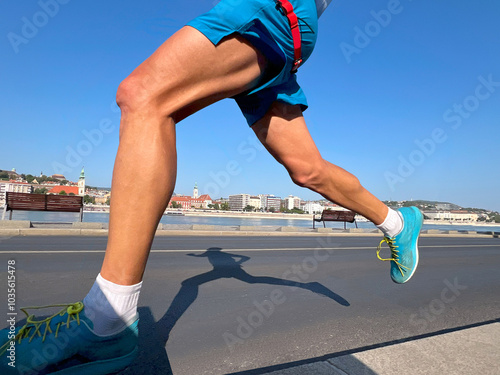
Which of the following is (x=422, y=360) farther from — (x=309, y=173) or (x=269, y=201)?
(x=269, y=201)

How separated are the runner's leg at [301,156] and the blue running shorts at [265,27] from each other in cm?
19

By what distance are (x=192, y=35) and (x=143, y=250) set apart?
27.1 inches

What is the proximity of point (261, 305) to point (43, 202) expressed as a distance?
977 cm

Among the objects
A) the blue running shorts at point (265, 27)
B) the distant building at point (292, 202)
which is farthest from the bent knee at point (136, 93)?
the distant building at point (292, 202)

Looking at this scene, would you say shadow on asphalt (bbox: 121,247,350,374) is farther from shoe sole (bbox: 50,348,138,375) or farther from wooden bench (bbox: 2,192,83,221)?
wooden bench (bbox: 2,192,83,221)

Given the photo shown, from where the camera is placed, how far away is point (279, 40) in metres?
1.25

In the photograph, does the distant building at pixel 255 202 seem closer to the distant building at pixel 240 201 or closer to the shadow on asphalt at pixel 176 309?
the distant building at pixel 240 201

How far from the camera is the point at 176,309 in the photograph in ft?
7.06

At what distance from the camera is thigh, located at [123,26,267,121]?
3.50ft

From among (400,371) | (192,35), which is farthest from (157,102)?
(400,371)

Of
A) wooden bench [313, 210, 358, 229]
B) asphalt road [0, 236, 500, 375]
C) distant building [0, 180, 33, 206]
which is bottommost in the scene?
asphalt road [0, 236, 500, 375]

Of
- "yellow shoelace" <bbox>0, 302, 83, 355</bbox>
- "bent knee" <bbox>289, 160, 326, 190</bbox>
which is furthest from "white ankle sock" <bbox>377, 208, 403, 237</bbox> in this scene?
"yellow shoelace" <bbox>0, 302, 83, 355</bbox>

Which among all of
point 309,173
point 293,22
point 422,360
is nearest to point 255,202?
point 309,173

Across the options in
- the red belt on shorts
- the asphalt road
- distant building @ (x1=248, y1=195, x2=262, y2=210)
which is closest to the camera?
the red belt on shorts
